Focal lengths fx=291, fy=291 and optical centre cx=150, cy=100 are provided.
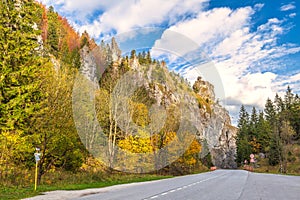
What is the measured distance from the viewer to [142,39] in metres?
27.5

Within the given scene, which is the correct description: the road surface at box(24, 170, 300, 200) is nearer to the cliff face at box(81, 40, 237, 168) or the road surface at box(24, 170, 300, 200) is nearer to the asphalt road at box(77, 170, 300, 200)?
the asphalt road at box(77, 170, 300, 200)

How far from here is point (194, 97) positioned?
5966 centimetres

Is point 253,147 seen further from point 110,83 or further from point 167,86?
point 110,83

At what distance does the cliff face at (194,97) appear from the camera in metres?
37.6

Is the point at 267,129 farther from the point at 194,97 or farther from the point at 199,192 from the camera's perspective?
the point at 199,192

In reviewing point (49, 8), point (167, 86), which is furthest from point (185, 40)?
point (49, 8)

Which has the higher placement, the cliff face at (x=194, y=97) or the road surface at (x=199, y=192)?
the cliff face at (x=194, y=97)

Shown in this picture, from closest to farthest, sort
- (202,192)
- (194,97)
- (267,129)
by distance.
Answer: (202,192), (194,97), (267,129)

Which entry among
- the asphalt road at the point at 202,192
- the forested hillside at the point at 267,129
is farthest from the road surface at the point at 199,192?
the forested hillside at the point at 267,129

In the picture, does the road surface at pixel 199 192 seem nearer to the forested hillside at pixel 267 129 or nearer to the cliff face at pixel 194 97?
the cliff face at pixel 194 97

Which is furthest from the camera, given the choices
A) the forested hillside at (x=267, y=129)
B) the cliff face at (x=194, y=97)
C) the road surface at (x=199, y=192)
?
the forested hillside at (x=267, y=129)

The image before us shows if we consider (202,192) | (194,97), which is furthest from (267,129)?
(202,192)

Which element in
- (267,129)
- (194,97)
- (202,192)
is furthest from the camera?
(267,129)

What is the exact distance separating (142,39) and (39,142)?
1465 cm
